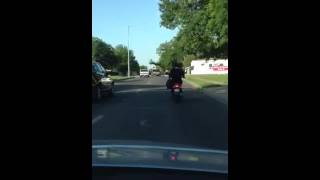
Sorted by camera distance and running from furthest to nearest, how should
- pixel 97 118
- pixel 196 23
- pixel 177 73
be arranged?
pixel 196 23 → pixel 177 73 → pixel 97 118

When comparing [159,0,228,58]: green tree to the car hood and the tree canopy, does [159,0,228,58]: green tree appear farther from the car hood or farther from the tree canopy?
the car hood

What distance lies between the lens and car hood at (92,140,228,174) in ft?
8.98

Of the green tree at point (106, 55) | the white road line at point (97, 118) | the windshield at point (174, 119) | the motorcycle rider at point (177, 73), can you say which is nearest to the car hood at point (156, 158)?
the windshield at point (174, 119)

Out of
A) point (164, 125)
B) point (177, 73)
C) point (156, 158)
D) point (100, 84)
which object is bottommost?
point (164, 125)

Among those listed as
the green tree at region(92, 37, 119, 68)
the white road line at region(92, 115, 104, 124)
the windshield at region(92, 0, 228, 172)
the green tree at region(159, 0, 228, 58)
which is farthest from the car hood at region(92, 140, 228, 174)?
the green tree at region(92, 37, 119, 68)

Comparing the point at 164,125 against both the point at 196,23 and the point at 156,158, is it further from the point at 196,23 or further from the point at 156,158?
the point at 196,23

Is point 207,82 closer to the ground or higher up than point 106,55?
closer to the ground

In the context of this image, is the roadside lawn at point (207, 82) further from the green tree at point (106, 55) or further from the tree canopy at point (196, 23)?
the green tree at point (106, 55)

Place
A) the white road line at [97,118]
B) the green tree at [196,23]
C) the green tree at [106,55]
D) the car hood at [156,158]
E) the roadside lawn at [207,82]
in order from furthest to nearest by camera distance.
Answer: the green tree at [106,55] < the roadside lawn at [207,82] < the green tree at [196,23] < the white road line at [97,118] < the car hood at [156,158]

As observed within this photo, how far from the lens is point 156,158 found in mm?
2992

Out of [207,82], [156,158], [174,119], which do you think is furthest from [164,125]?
[207,82]

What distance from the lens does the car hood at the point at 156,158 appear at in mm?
2738
